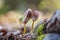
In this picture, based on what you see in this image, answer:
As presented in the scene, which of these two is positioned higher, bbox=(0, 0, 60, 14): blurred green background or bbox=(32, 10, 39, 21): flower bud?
bbox=(0, 0, 60, 14): blurred green background

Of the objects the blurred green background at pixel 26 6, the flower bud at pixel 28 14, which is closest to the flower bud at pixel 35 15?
the flower bud at pixel 28 14

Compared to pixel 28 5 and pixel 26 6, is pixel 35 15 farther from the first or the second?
pixel 28 5

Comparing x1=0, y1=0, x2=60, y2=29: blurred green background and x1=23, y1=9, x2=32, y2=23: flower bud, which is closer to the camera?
x1=23, y1=9, x2=32, y2=23: flower bud

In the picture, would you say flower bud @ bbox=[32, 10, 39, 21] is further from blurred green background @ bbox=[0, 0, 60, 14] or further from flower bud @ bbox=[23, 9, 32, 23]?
blurred green background @ bbox=[0, 0, 60, 14]

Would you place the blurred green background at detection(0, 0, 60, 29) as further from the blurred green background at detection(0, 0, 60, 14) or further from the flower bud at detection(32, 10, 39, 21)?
the flower bud at detection(32, 10, 39, 21)

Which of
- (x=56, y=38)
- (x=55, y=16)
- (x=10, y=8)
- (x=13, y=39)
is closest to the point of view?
(x=56, y=38)

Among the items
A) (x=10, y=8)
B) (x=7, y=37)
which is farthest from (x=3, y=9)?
(x=7, y=37)

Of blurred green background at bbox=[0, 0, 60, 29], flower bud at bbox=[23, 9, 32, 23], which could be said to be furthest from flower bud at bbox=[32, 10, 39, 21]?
blurred green background at bbox=[0, 0, 60, 29]

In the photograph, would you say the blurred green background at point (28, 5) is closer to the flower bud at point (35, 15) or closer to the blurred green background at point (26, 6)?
the blurred green background at point (26, 6)

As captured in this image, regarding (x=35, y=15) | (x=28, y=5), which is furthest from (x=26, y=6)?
(x=35, y=15)

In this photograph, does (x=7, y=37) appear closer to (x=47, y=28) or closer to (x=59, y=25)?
(x=47, y=28)

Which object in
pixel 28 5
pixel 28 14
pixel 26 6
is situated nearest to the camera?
pixel 28 14
